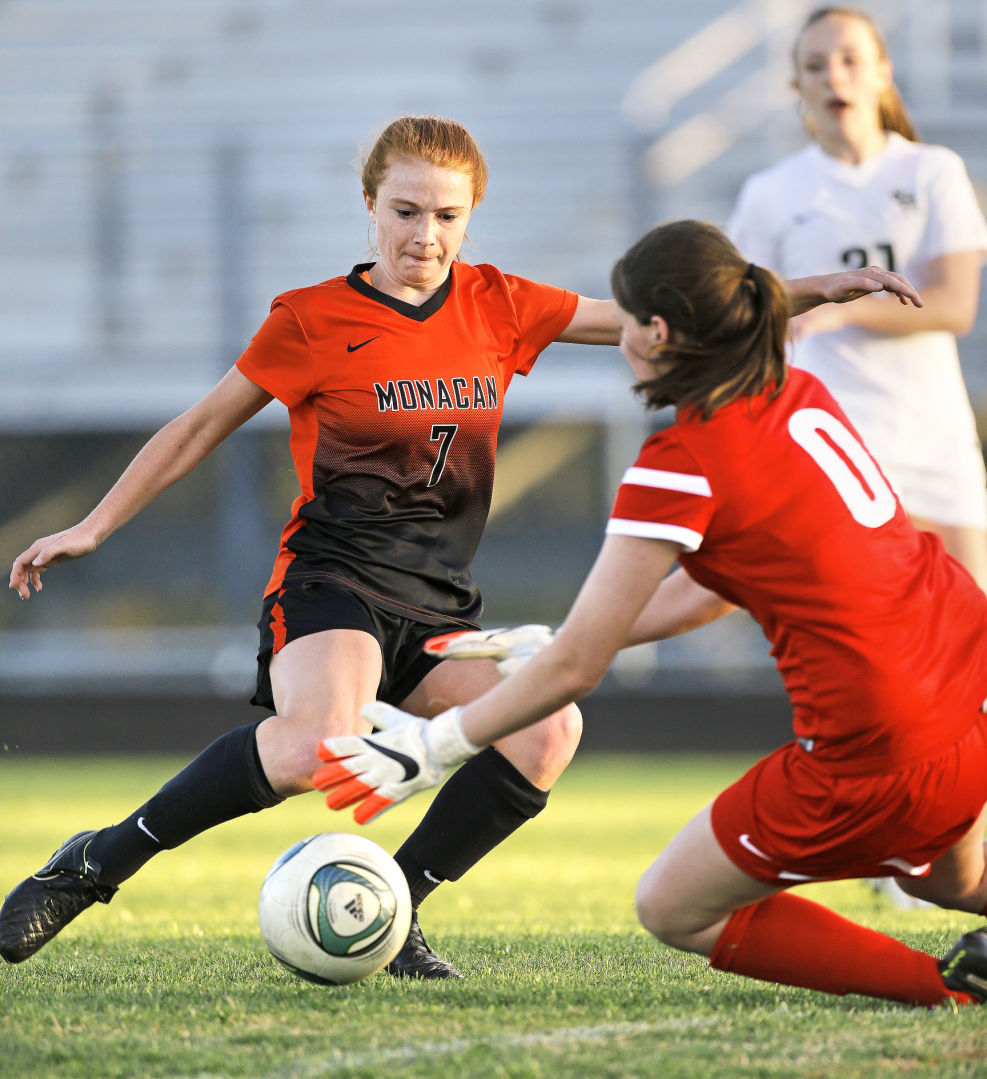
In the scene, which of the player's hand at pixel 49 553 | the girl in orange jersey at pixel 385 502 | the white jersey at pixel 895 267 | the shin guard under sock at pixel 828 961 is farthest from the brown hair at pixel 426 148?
the shin guard under sock at pixel 828 961

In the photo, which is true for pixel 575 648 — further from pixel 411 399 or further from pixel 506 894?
pixel 506 894

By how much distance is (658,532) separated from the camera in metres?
2.63

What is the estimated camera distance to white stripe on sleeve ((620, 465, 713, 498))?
8.70ft

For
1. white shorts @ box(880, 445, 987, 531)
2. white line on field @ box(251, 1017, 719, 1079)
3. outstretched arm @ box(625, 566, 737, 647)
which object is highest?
white shorts @ box(880, 445, 987, 531)

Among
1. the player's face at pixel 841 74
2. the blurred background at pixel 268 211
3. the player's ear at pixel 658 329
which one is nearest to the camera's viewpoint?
the player's ear at pixel 658 329

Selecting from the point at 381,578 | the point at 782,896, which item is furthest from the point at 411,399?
the point at 782,896

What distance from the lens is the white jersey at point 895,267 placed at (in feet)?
15.3

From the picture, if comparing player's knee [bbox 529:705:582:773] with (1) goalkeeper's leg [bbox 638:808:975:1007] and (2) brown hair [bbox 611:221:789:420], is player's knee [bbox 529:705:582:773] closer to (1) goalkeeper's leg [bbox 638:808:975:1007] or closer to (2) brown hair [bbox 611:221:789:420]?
(1) goalkeeper's leg [bbox 638:808:975:1007]

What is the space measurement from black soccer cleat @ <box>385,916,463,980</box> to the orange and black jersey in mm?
732

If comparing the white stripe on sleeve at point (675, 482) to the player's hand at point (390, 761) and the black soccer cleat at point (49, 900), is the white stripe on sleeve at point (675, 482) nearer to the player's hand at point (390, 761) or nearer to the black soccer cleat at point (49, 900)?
the player's hand at point (390, 761)

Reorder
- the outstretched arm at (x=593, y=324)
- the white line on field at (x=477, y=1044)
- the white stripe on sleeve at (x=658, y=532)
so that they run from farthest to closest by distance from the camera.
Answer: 1. the outstretched arm at (x=593, y=324)
2. the white stripe on sleeve at (x=658, y=532)
3. the white line on field at (x=477, y=1044)

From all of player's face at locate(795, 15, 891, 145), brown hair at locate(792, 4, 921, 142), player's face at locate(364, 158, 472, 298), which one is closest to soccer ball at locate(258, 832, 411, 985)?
player's face at locate(364, 158, 472, 298)

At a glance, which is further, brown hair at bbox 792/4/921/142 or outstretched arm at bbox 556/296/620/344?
brown hair at bbox 792/4/921/142

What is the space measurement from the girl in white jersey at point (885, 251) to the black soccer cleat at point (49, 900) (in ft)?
8.42
